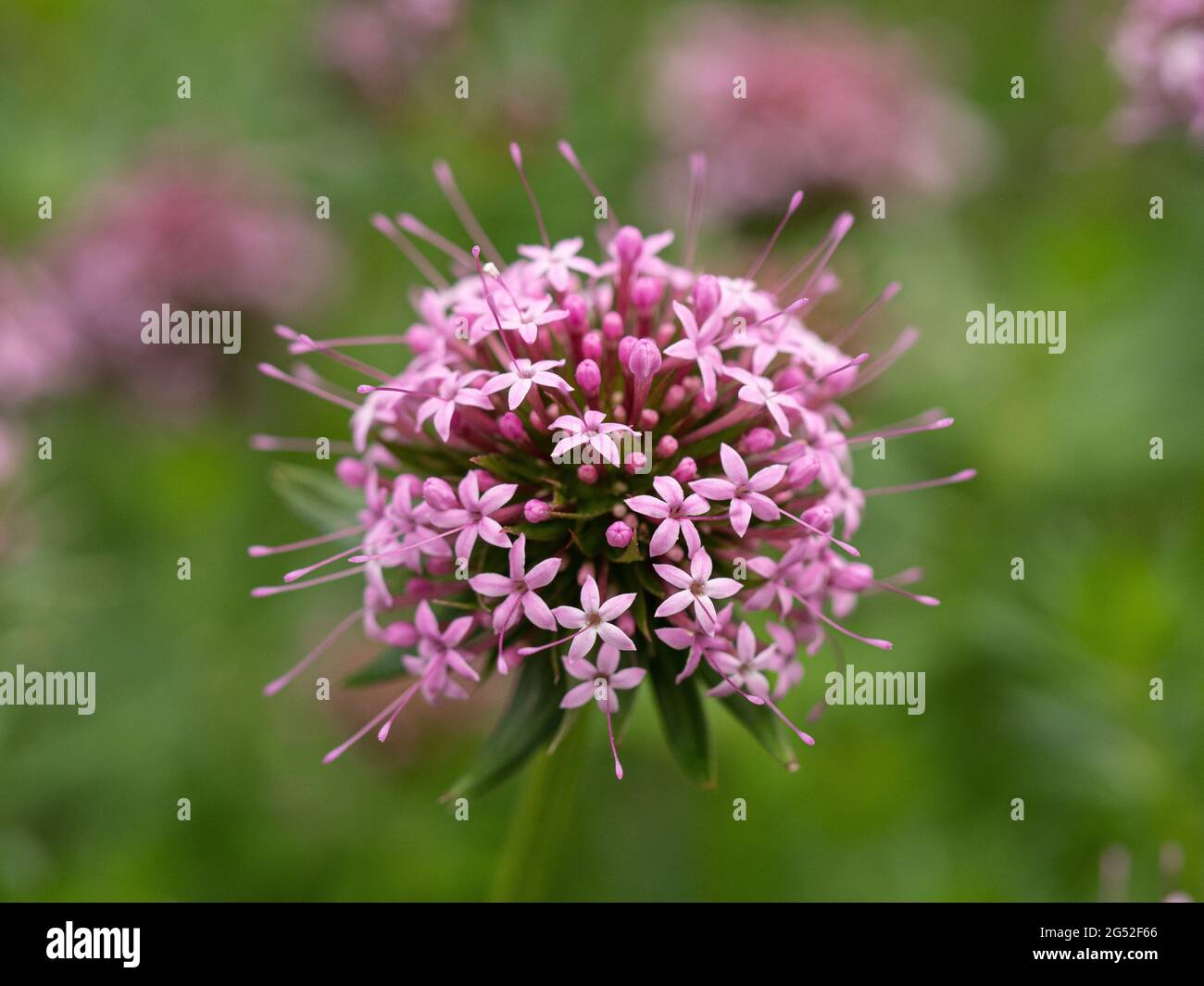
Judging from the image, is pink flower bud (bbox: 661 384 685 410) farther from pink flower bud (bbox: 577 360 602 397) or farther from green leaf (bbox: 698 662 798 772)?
green leaf (bbox: 698 662 798 772)

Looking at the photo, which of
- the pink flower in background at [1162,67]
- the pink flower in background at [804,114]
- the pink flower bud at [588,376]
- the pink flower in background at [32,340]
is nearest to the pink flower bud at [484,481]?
the pink flower bud at [588,376]

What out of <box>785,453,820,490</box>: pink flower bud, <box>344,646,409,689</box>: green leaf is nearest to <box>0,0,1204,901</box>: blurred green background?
<box>344,646,409,689</box>: green leaf

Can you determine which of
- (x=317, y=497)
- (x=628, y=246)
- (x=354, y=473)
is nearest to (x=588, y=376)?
(x=628, y=246)

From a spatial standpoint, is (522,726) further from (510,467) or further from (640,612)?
(510,467)

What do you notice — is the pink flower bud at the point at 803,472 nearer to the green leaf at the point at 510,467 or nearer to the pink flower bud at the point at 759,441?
the pink flower bud at the point at 759,441

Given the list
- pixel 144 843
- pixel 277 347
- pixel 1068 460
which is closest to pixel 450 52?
pixel 277 347
